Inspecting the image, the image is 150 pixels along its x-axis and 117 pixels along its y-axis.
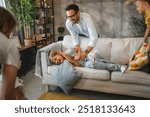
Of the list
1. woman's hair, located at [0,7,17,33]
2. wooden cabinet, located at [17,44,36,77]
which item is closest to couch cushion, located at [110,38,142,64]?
wooden cabinet, located at [17,44,36,77]

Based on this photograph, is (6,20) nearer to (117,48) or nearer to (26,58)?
(117,48)

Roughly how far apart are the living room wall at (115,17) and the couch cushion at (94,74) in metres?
1.99

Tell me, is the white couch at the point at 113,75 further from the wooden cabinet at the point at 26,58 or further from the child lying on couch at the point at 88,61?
the wooden cabinet at the point at 26,58

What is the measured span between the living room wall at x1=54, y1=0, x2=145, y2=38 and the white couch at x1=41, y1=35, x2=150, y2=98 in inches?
60.6

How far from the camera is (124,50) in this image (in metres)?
2.20

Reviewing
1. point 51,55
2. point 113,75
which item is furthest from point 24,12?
point 113,75

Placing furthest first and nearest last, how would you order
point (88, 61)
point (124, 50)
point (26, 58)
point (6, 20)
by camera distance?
1. point (26, 58)
2. point (124, 50)
3. point (88, 61)
4. point (6, 20)

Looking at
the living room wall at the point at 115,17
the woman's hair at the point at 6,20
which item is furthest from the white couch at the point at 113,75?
the living room wall at the point at 115,17

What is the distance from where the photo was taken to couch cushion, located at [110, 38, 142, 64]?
7.14 feet

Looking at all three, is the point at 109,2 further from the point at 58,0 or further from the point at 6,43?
the point at 6,43

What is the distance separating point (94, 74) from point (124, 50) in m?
A: 0.54

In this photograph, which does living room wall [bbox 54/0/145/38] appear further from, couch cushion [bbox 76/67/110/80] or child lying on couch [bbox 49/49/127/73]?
couch cushion [bbox 76/67/110/80]

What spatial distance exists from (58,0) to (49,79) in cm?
240

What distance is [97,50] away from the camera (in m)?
2.27
